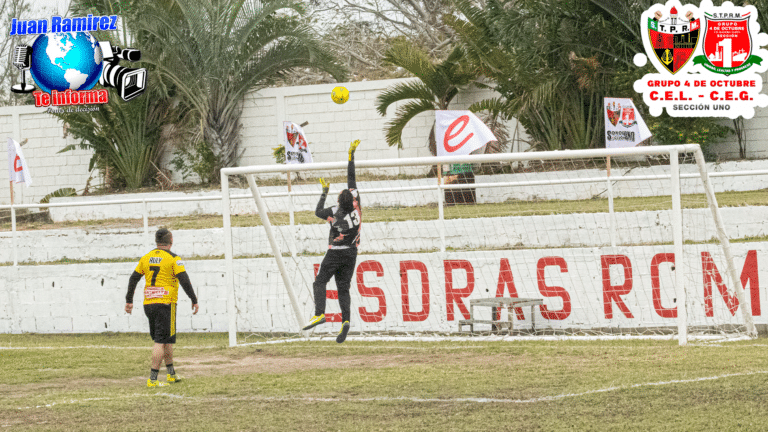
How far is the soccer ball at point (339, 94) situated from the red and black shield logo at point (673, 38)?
7.15 meters

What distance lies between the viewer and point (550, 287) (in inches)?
466

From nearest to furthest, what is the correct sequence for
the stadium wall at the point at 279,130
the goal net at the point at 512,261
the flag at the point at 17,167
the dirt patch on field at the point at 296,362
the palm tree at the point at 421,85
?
the dirt patch on field at the point at 296,362, the goal net at the point at 512,261, the flag at the point at 17,167, the palm tree at the point at 421,85, the stadium wall at the point at 279,130

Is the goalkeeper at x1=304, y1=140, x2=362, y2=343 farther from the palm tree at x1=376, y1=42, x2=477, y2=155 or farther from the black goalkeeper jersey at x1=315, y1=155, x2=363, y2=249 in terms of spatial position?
the palm tree at x1=376, y1=42, x2=477, y2=155

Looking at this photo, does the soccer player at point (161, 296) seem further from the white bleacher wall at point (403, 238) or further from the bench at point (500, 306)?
the white bleacher wall at point (403, 238)

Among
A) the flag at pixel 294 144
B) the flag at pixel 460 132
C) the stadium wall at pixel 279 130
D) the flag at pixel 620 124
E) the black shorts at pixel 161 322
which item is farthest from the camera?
the stadium wall at pixel 279 130

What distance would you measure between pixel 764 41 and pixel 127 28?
51.6ft

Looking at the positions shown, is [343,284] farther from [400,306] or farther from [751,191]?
[751,191]

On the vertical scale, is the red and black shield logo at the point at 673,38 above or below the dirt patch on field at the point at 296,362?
above

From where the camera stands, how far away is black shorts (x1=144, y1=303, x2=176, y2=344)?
861cm

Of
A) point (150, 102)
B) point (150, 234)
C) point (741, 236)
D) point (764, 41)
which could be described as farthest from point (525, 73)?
point (150, 102)

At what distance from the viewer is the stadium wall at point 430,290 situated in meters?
11.3

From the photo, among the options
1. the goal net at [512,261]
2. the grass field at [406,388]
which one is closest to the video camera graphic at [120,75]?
the goal net at [512,261]

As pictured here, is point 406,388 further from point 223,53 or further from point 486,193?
point 223,53

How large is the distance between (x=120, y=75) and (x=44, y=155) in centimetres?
361
